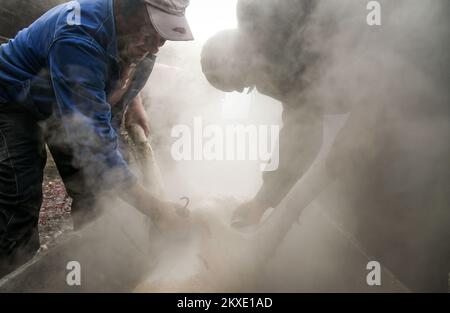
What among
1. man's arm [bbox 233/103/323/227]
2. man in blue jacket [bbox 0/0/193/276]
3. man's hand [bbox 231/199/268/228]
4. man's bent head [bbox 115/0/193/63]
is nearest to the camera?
man in blue jacket [bbox 0/0/193/276]

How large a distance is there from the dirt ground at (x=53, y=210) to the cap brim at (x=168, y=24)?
2113mm

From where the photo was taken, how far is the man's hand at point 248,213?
218 cm

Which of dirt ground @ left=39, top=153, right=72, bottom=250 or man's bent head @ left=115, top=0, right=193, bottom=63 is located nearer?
man's bent head @ left=115, top=0, right=193, bottom=63

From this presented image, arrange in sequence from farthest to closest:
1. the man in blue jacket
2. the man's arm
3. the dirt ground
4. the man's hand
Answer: the dirt ground → the man's arm → the man's hand → the man in blue jacket

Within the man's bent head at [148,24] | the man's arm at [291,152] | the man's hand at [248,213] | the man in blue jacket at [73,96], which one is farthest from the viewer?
the man's arm at [291,152]

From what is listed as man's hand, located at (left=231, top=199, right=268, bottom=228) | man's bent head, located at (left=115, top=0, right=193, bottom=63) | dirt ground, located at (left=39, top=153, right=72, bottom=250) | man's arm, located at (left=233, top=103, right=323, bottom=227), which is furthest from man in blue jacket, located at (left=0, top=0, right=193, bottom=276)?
dirt ground, located at (left=39, top=153, right=72, bottom=250)

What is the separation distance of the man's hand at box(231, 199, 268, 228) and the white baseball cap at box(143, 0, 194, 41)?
1.10 m

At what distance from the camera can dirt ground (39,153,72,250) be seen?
11.1 feet

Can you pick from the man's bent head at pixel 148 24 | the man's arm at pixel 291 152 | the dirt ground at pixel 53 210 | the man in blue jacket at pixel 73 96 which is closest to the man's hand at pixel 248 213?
the man's arm at pixel 291 152

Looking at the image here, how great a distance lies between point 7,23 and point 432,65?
5257mm

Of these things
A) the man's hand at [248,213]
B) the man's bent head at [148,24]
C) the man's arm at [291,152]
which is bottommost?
the man's hand at [248,213]

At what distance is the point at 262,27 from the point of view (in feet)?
6.24

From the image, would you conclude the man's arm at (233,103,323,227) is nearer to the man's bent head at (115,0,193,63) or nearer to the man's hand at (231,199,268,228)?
the man's hand at (231,199,268,228)

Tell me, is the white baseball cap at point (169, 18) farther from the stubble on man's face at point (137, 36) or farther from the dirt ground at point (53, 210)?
the dirt ground at point (53, 210)
